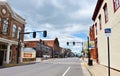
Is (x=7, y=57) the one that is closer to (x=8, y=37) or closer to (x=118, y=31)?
(x=8, y=37)

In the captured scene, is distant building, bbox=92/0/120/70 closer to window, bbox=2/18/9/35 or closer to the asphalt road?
the asphalt road

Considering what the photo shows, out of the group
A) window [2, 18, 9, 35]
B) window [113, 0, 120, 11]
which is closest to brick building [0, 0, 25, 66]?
window [2, 18, 9, 35]

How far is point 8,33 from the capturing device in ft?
112

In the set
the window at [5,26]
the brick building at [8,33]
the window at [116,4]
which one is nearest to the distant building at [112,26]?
the window at [116,4]

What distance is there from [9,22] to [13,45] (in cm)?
513

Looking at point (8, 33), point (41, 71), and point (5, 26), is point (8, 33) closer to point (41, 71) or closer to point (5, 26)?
point (5, 26)

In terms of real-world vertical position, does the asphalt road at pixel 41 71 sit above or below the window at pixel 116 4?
below

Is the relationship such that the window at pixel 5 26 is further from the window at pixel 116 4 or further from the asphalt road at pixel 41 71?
the window at pixel 116 4

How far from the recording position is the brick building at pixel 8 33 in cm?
3209

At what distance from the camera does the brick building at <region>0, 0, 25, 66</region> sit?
32088 millimetres

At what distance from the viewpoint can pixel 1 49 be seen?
105 feet

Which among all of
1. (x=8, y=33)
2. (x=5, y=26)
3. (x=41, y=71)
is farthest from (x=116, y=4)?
(x=8, y=33)

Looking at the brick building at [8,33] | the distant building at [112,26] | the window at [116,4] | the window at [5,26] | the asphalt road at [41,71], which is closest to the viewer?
the asphalt road at [41,71]

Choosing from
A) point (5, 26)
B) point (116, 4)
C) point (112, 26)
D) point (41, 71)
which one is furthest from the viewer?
point (5, 26)
